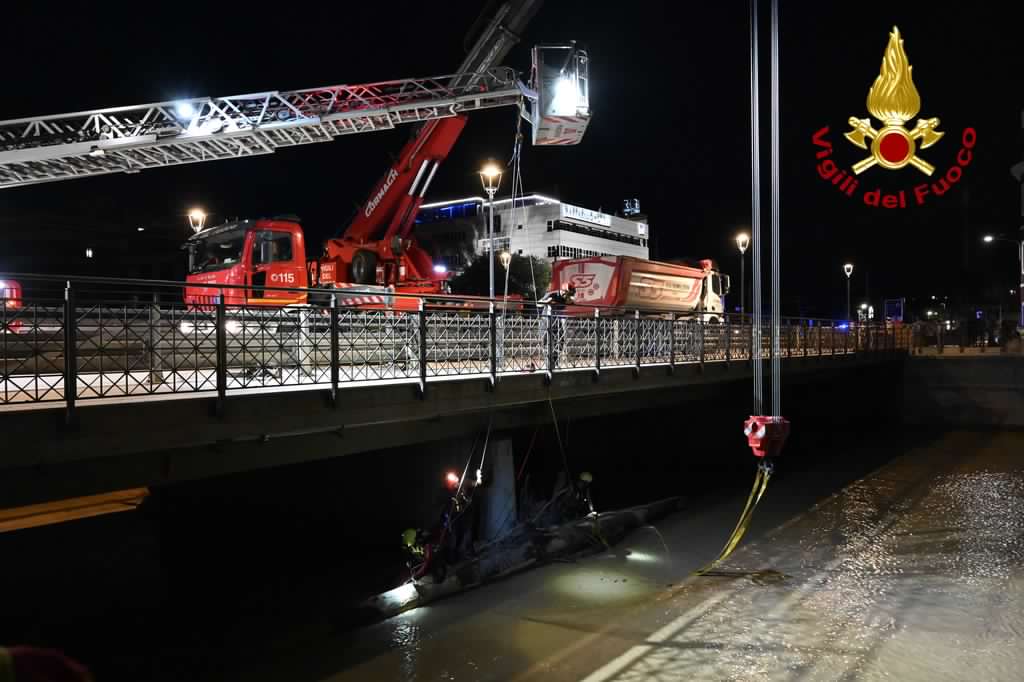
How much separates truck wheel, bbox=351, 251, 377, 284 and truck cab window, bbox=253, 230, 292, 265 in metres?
2.76

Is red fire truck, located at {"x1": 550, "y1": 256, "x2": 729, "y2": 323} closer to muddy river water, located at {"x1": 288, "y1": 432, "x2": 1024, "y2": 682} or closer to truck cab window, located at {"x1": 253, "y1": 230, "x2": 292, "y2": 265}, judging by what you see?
truck cab window, located at {"x1": 253, "y1": 230, "x2": 292, "y2": 265}

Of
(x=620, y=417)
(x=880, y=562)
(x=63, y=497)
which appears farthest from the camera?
Answer: (x=620, y=417)

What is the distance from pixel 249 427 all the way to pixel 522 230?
7224 centimetres

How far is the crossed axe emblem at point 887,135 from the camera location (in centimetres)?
1188

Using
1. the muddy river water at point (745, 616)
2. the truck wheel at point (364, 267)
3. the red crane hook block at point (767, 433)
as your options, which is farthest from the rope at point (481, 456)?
the truck wheel at point (364, 267)

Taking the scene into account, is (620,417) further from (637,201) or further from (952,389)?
(637,201)

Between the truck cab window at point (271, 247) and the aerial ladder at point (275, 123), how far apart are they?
0.11ft

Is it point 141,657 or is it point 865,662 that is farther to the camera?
point 141,657

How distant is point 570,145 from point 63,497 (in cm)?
1046

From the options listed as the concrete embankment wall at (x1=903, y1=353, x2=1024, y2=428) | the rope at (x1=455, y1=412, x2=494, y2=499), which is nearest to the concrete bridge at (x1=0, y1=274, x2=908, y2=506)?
the rope at (x1=455, y1=412, x2=494, y2=499)

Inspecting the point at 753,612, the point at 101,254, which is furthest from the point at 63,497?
the point at 101,254

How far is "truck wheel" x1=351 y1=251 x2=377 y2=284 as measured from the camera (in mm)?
18656

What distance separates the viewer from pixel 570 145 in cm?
1377

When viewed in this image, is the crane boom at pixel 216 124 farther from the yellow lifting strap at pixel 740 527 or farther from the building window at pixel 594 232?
the building window at pixel 594 232
